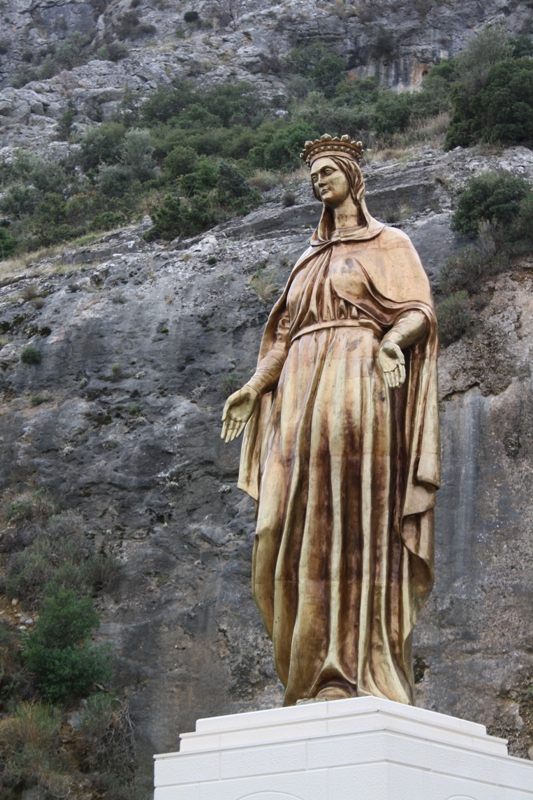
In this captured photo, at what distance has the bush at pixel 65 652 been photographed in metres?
12.7

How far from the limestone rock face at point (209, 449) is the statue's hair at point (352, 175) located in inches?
252

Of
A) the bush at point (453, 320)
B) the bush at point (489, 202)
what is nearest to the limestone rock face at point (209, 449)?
the bush at point (453, 320)

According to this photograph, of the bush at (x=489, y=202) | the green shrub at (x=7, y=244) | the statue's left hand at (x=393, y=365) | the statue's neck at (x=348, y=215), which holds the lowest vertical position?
the statue's left hand at (x=393, y=365)

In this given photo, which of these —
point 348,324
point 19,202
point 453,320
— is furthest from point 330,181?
point 19,202

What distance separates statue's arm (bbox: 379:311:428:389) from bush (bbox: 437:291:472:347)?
9.95 metres

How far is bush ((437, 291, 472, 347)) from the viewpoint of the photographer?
55.7 feet

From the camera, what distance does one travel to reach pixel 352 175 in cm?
763

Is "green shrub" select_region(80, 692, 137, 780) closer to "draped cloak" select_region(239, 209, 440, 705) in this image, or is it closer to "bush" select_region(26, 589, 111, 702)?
"bush" select_region(26, 589, 111, 702)

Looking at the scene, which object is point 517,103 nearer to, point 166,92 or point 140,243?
point 140,243

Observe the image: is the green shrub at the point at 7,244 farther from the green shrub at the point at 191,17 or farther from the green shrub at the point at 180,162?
the green shrub at the point at 191,17

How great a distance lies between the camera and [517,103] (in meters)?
22.5

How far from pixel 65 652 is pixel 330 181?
7077 mm

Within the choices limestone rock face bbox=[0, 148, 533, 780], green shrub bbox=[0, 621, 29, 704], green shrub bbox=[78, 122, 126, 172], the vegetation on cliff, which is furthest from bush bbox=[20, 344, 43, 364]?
green shrub bbox=[78, 122, 126, 172]

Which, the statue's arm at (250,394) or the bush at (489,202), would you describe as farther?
the bush at (489,202)
